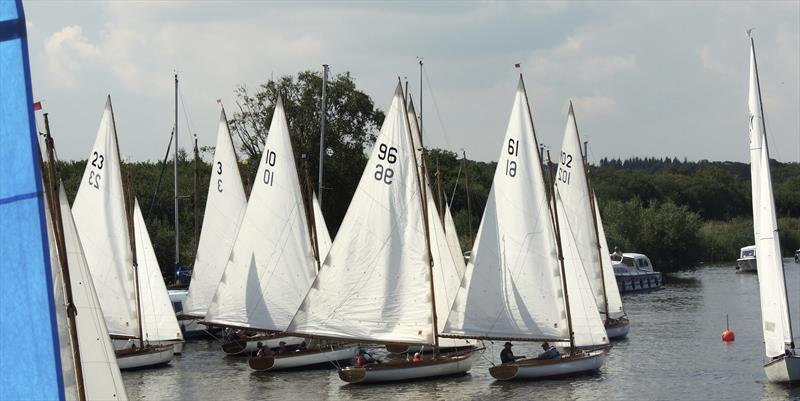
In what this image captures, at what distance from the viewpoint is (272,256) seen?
47.5m

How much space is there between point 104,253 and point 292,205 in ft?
25.6

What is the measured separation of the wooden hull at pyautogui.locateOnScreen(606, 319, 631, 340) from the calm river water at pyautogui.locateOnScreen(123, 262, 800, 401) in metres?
0.55

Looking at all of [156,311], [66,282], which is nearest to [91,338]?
[66,282]

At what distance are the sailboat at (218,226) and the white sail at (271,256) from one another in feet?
16.9

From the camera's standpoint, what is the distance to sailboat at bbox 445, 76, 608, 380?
4028cm

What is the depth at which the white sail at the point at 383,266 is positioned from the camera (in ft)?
133

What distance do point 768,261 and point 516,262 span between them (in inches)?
356

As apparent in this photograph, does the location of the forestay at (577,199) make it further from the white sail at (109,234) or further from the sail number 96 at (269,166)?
the white sail at (109,234)

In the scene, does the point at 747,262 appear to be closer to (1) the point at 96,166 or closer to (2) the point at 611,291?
(2) the point at 611,291

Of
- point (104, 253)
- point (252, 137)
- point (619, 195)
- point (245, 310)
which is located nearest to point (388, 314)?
point (245, 310)

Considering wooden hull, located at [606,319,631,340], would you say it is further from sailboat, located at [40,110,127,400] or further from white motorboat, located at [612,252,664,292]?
sailboat, located at [40,110,127,400]

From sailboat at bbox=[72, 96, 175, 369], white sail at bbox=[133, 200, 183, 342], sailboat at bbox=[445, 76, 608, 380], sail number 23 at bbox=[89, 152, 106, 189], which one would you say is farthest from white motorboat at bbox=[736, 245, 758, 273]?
sail number 23 at bbox=[89, 152, 106, 189]

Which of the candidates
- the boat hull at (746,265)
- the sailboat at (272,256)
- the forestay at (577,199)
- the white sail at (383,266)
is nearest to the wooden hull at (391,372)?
the white sail at (383,266)

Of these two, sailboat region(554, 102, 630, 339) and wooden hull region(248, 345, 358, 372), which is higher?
sailboat region(554, 102, 630, 339)
